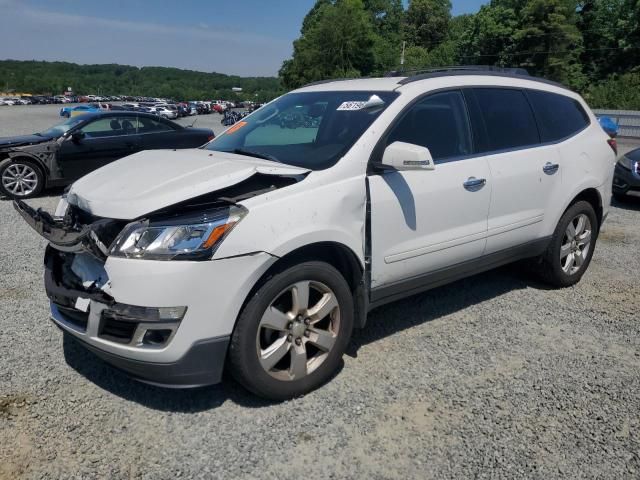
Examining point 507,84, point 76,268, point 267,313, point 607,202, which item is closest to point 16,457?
point 76,268

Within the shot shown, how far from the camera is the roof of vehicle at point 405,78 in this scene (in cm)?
358

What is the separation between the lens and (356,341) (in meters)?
3.68

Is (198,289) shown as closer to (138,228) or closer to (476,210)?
→ (138,228)

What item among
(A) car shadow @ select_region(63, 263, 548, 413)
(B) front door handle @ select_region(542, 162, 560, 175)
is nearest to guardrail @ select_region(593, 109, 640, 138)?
(A) car shadow @ select_region(63, 263, 548, 413)

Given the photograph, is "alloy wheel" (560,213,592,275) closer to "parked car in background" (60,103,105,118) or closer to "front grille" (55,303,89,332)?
"front grille" (55,303,89,332)

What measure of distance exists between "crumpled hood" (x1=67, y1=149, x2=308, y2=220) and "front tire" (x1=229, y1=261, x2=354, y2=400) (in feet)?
1.97

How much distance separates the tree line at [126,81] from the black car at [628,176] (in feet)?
312

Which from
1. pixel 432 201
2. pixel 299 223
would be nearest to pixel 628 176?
pixel 432 201

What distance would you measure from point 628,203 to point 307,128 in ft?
24.4

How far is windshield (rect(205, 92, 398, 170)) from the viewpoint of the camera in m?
3.23

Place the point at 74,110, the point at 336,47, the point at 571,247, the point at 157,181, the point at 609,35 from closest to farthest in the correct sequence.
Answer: the point at 157,181
the point at 571,247
the point at 74,110
the point at 336,47
the point at 609,35

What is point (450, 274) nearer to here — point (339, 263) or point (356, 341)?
point (356, 341)

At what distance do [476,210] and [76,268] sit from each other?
261 centimetres

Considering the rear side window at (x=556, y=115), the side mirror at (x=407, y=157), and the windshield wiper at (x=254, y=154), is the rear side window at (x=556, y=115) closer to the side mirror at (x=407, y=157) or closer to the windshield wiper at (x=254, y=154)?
the side mirror at (x=407, y=157)
